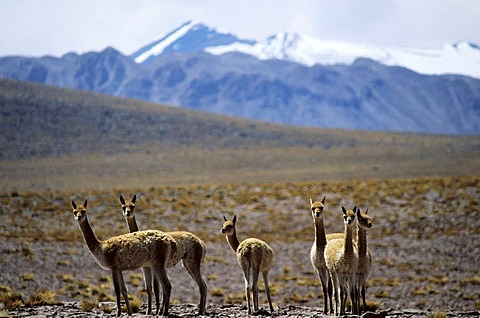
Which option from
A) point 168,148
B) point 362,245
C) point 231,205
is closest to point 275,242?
point 231,205

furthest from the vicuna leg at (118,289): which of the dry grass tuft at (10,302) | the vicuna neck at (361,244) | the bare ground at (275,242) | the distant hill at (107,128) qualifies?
the distant hill at (107,128)

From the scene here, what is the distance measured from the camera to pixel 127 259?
35.3ft

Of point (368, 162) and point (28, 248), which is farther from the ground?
point (368, 162)

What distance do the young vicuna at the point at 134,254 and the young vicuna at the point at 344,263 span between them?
2722mm

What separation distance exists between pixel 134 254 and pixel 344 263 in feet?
11.2

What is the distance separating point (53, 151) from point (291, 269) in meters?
59.0

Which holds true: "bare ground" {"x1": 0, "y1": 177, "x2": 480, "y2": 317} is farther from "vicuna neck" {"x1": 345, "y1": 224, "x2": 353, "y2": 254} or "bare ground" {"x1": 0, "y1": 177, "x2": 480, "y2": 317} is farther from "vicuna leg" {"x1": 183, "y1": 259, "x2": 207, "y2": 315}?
"vicuna neck" {"x1": 345, "y1": 224, "x2": 353, "y2": 254}

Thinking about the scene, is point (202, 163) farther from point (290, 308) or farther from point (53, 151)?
point (290, 308)

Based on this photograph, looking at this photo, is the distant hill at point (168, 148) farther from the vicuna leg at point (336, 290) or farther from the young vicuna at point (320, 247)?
the vicuna leg at point (336, 290)

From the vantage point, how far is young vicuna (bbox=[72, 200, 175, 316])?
35.3ft

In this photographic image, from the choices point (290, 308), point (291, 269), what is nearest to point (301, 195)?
point (291, 269)

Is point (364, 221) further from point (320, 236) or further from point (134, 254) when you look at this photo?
point (134, 254)

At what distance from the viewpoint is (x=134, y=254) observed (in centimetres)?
1077

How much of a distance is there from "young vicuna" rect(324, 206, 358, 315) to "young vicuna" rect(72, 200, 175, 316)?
8.93ft
